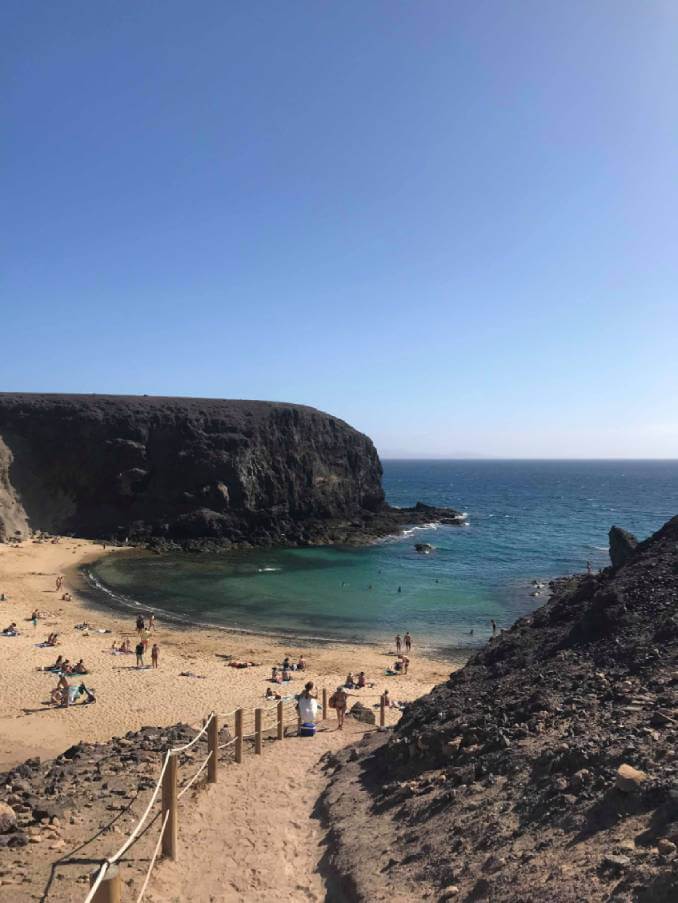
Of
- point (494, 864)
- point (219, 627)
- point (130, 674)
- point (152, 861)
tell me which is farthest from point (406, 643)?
point (494, 864)

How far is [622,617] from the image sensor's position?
37.9 feet

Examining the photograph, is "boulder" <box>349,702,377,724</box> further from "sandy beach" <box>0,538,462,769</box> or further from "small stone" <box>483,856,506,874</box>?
"small stone" <box>483,856,506,874</box>

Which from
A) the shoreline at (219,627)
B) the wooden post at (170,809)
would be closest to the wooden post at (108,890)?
the wooden post at (170,809)

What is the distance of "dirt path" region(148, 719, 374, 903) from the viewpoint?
6930 mm

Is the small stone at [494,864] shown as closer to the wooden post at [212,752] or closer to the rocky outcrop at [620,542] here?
the wooden post at [212,752]

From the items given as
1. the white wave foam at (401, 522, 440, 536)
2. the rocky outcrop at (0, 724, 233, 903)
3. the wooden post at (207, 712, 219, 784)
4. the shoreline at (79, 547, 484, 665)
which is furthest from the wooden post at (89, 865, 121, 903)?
the white wave foam at (401, 522, 440, 536)

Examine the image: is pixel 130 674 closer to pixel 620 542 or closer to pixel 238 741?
pixel 238 741

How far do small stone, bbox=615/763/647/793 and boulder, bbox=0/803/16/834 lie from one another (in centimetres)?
715

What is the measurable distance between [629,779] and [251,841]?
16.8 ft

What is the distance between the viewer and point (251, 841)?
27.0ft

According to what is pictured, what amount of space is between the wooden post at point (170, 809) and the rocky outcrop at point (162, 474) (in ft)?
154

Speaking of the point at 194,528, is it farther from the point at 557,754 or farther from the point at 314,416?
the point at 557,754

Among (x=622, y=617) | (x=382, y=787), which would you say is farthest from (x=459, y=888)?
(x=622, y=617)

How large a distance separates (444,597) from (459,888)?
3182 cm
